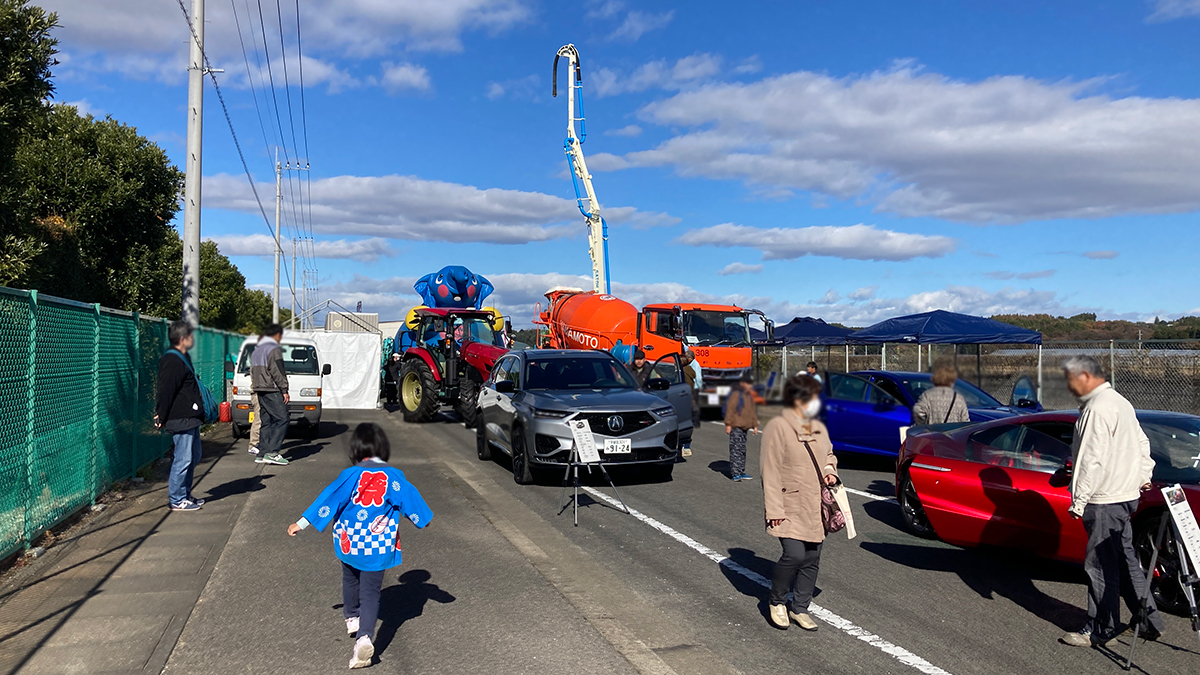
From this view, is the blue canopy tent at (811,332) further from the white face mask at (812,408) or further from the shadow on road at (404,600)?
the shadow on road at (404,600)

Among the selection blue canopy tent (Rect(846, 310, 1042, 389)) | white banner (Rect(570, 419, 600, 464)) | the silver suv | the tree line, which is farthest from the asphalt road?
the tree line

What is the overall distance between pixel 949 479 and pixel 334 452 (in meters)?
10.4

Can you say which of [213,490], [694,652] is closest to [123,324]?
[213,490]

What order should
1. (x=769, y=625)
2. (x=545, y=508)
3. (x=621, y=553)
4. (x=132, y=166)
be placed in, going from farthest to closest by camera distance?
(x=132, y=166) < (x=545, y=508) < (x=621, y=553) < (x=769, y=625)

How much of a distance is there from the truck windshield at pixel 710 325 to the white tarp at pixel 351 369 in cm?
1153

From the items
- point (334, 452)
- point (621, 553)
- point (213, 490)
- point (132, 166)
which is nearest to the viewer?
point (621, 553)


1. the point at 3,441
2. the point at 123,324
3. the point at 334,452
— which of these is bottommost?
the point at 334,452

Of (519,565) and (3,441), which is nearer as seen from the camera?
(3,441)

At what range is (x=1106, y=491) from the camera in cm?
508

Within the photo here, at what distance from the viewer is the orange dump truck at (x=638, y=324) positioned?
16.9 metres

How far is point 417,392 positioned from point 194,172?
681cm

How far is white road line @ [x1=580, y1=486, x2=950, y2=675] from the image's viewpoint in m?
4.85

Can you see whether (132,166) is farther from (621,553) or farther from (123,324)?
(621,553)

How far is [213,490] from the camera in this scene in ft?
34.2
